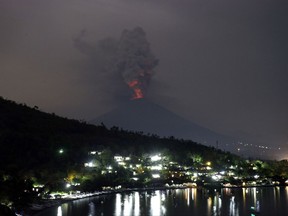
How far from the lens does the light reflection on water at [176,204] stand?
147 ft

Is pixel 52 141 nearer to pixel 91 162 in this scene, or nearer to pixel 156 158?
pixel 91 162

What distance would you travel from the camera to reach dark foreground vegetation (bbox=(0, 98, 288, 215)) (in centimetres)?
4881

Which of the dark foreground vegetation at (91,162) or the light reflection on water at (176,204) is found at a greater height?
the dark foreground vegetation at (91,162)

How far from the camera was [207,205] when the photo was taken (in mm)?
50781

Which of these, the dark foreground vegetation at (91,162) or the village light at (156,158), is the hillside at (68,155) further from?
the village light at (156,158)

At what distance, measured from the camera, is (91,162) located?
6581 cm

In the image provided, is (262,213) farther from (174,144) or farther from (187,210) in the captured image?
(174,144)

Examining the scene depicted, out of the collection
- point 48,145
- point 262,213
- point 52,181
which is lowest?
point 262,213

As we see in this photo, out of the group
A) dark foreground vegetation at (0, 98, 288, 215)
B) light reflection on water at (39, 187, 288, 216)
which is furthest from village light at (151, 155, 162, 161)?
light reflection on water at (39, 187, 288, 216)

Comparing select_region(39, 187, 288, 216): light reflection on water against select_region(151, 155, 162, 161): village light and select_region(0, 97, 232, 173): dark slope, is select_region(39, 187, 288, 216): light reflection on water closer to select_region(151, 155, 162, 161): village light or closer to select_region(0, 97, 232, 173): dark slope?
select_region(0, 97, 232, 173): dark slope

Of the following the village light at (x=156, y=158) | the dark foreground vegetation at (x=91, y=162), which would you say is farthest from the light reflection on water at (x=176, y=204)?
the village light at (x=156, y=158)

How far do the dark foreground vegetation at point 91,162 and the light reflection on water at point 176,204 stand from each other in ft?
12.1

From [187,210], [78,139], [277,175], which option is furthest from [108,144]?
[187,210]

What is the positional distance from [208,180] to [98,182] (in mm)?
24014
